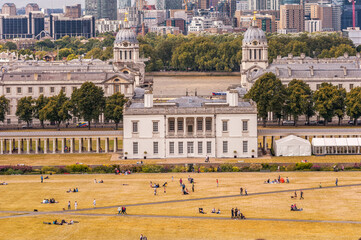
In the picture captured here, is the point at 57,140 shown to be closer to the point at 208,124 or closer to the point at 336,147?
the point at 208,124

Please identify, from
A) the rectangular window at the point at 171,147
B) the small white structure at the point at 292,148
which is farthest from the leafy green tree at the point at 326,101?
the rectangular window at the point at 171,147

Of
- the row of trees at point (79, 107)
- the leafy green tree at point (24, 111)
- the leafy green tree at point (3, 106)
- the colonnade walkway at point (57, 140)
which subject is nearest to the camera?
the colonnade walkway at point (57, 140)

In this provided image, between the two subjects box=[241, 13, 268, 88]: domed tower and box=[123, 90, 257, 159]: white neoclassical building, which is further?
box=[241, 13, 268, 88]: domed tower

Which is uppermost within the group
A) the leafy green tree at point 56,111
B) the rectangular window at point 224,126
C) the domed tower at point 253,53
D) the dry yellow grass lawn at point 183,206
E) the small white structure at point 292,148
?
the domed tower at point 253,53

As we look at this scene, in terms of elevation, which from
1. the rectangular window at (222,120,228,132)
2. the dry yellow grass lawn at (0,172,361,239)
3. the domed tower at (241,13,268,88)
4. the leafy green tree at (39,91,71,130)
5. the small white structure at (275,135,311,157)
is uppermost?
the domed tower at (241,13,268,88)

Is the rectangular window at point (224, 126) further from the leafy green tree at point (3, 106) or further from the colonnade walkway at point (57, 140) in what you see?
the leafy green tree at point (3, 106)

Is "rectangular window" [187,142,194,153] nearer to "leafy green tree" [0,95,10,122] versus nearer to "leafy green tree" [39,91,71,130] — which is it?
"leafy green tree" [39,91,71,130]

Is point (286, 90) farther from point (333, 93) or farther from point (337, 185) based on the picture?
point (337, 185)

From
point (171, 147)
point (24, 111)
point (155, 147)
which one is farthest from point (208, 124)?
point (24, 111)

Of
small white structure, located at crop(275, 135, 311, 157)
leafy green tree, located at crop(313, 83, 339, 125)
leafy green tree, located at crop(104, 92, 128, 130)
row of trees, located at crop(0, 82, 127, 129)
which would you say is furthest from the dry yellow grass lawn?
leafy green tree, located at crop(313, 83, 339, 125)
